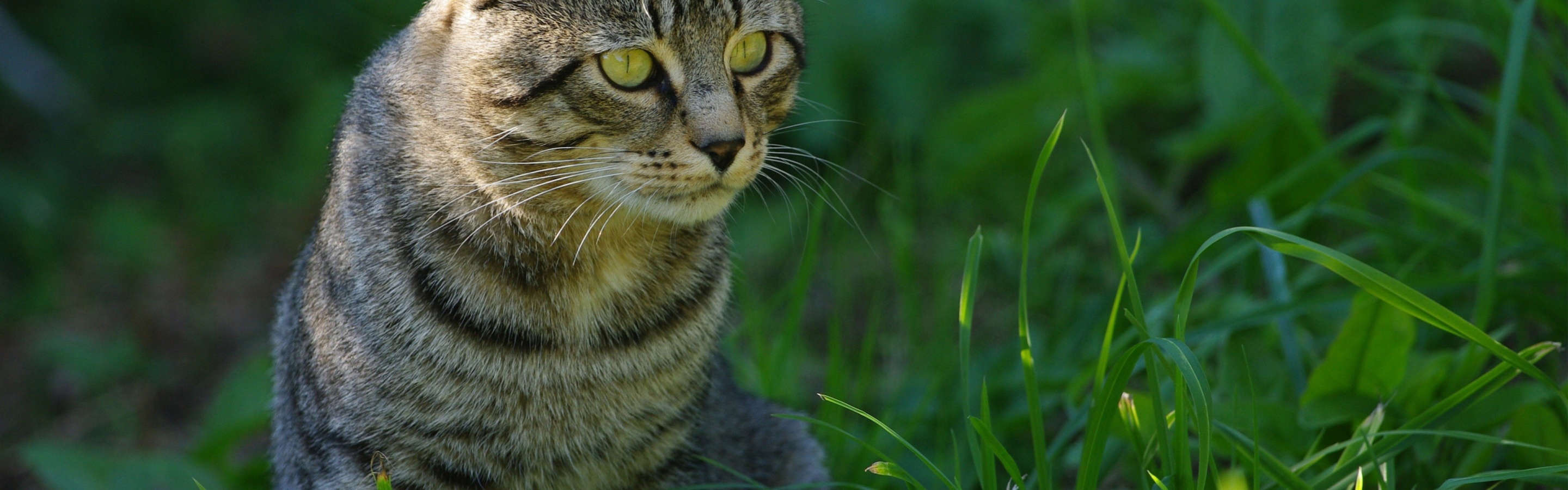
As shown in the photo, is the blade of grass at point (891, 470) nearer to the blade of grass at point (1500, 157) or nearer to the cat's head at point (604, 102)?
the cat's head at point (604, 102)

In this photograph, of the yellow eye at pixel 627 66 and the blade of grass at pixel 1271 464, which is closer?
the blade of grass at pixel 1271 464

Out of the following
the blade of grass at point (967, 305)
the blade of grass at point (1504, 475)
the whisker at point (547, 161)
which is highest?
the whisker at point (547, 161)

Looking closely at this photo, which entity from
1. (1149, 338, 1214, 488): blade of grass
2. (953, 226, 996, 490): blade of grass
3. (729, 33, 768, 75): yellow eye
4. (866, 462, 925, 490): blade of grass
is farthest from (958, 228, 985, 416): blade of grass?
(729, 33, 768, 75): yellow eye

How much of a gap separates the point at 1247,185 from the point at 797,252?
125cm

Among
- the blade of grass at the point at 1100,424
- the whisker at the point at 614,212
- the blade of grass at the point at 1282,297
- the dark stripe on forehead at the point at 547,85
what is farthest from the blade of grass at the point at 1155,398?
the dark stripe on forehead at the point at 547,85

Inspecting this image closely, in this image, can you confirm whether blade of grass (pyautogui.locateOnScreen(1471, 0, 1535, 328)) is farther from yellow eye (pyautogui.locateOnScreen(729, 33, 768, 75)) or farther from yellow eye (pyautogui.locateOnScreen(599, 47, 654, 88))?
yellow eye (pyautogui.locateOnScreen(599, 47, 654, 88))

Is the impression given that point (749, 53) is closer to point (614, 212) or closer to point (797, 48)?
point (797, 48)

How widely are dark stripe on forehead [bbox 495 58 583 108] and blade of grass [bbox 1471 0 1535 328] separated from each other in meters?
1.54

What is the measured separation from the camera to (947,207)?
3479 mm

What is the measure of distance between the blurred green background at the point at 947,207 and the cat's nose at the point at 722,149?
34 centimetres

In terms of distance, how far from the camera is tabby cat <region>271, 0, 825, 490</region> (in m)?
1.66

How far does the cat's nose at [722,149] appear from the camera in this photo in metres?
1.65

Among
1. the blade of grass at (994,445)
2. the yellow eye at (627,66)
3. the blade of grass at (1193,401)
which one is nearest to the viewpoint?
the blade of grass at (1193,401)

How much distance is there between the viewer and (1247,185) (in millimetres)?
2736
